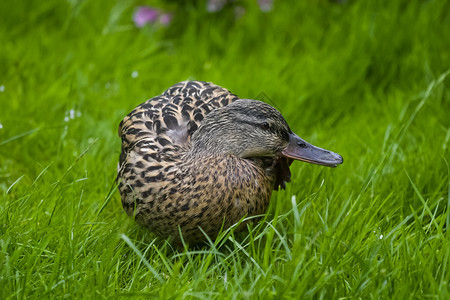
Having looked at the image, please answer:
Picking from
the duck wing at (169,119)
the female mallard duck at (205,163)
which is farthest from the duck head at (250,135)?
the duck wing at (169,119)

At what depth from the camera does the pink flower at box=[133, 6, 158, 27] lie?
17.0 feet

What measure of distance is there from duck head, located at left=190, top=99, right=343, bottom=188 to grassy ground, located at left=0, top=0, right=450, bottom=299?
18 centimetres

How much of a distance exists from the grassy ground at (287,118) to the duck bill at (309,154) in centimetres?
9

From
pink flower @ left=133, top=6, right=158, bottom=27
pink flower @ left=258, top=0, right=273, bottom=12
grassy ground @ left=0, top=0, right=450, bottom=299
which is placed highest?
pink flower @ left=258, top=0, right=273, bottom=12

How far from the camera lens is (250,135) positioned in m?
2.89

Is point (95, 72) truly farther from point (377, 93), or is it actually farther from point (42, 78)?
point (377, 93)

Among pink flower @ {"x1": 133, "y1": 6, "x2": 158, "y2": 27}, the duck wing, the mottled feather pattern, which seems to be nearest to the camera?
the mottled feather pattern

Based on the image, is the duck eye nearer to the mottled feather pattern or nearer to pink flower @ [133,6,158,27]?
the mottled feather pattern

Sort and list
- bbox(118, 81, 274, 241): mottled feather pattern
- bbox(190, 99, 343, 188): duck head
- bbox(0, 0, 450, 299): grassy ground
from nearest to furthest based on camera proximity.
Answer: bbox(0, 0, 450, 299): grassy ground, bbox(118, 81, 274, 241): mottled feather pattern, bbox(190, 99, 343, 188): duck head

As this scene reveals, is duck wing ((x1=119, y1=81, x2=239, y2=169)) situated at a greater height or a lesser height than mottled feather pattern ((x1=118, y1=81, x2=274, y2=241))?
greater

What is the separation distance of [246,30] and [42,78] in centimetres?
161

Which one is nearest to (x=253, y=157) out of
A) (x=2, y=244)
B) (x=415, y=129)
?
(x=2, y=244)

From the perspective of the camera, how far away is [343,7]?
5168 millimetres

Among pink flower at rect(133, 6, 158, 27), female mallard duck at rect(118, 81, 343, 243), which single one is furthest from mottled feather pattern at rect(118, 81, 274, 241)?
pink flower at rect(133, 6, 158, 27)
